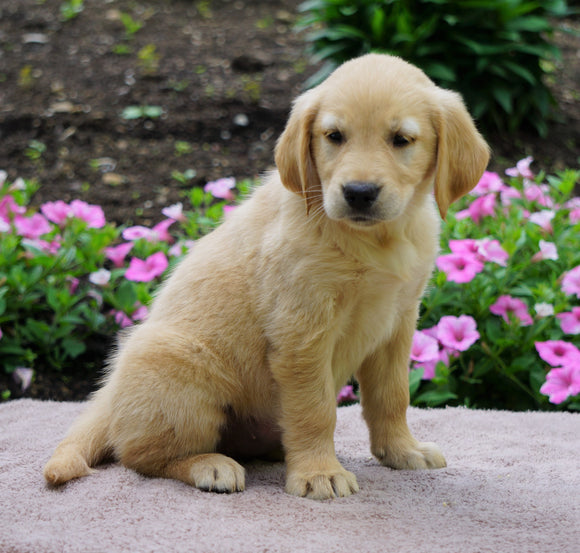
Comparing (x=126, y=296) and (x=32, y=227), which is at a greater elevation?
(x=32, y=227)

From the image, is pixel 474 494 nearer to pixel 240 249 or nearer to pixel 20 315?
pixel 240 249

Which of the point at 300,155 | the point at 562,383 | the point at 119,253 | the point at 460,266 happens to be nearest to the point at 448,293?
the point at 460,266

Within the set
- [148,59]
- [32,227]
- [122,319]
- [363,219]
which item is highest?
[363,219]

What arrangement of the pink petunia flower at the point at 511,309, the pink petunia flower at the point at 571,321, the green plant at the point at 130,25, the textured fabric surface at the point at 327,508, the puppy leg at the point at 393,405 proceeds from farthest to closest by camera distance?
1. the green plant at the point at 130,25
2. the pink petunia flower at the point at 511,309
3. the pink petunia flower at the point at 571,321
4. the puppy leg at the point at 393,405
5. the textured fabric surface at the point at 327,508

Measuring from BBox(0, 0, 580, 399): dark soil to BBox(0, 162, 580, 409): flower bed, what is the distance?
33.5 inches

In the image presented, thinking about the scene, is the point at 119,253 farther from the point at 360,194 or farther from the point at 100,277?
the point at 360,194

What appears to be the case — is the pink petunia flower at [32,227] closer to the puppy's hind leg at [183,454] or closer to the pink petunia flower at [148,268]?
the pink petunia flower at [148,268]

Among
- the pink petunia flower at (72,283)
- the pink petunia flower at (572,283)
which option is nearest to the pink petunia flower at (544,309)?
the pink petunia flower at (572,283)

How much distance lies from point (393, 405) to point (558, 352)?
1.38 metres

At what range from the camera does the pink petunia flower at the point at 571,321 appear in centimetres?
437

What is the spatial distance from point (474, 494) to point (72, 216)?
3420mm

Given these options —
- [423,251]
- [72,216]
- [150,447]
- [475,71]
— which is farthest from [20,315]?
[475,71]

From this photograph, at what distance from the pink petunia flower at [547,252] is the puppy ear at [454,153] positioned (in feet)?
5.59

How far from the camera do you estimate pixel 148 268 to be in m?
4.88
